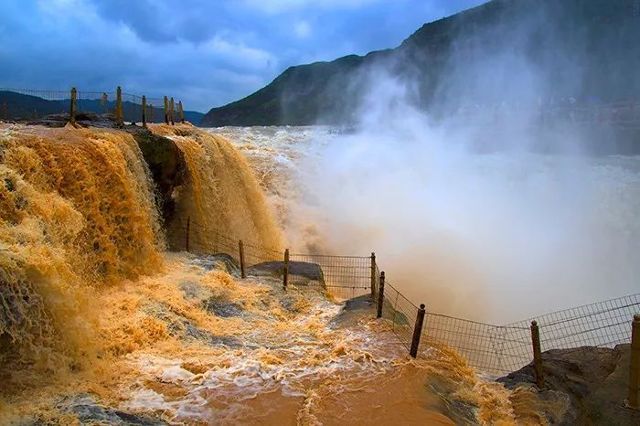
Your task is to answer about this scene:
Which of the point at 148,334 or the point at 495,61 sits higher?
the point at 495,61

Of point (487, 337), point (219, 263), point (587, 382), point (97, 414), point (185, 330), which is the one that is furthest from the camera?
point (219, 263)

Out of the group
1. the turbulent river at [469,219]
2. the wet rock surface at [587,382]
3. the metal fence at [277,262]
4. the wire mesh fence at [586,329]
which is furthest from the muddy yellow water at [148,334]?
the turbulent river at [469,219]

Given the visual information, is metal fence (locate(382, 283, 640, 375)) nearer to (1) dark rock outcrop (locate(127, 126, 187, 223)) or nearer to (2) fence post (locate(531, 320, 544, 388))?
(2) fence post (locate(531, 320, 544, 388))

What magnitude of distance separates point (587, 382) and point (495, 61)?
78.3 metres

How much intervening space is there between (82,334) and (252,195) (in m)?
13.2

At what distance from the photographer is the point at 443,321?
47.9 ft

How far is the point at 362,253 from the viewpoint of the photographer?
21.2 meters

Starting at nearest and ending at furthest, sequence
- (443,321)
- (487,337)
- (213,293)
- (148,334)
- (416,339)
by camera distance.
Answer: (416,339)
(148,334)
(213,293)
(487,337)
(443,321)

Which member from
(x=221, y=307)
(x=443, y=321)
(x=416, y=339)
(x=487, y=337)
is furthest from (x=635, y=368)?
(x=443, y=321)

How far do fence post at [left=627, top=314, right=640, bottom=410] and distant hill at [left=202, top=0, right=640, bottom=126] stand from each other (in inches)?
2386

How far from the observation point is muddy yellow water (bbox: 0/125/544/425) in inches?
250

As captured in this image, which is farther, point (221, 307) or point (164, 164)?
point (164, 164)

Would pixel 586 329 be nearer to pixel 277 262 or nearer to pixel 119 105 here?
pixel 277 262

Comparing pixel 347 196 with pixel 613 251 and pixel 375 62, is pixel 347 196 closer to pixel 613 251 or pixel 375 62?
pixel 613 251
